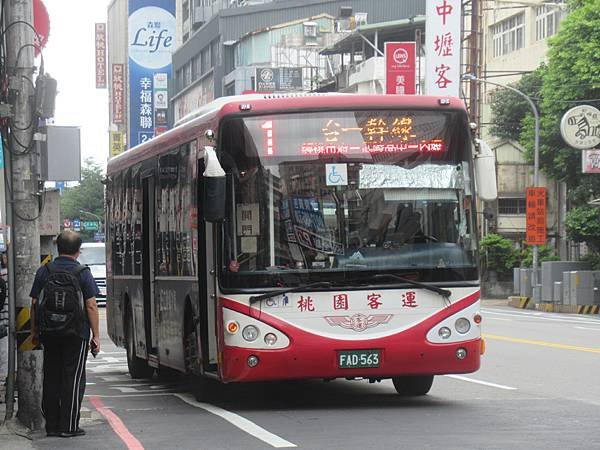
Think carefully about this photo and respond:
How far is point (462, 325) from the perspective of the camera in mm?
12352

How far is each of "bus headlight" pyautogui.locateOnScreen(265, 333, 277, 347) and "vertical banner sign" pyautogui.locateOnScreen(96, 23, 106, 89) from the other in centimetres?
9576

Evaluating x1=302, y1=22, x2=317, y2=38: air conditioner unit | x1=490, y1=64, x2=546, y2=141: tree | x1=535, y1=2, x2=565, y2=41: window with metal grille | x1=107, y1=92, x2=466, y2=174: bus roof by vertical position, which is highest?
x1=302, y1=22, x2=317, y2=38: air conditioner unit

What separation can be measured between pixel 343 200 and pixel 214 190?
124 cm

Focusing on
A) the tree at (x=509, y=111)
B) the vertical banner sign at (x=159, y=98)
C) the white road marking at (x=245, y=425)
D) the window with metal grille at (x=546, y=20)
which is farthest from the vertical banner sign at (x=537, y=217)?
the white road marking at (x=245, y=425)

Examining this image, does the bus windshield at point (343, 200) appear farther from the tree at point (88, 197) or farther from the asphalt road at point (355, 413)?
the tree at point (88, 197)

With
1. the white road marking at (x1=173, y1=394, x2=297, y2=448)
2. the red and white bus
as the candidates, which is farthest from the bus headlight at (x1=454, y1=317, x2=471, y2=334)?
the white road marking at (x1=173, y1=394, x2=297, y2=448)

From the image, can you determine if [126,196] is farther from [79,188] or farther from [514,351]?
[79,188]

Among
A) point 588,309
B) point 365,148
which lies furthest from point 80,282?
point 588,309

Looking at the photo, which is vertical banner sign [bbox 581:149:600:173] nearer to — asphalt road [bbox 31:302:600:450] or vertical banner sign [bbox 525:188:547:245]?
vertical banner sign [bbox 525:188:547:245]

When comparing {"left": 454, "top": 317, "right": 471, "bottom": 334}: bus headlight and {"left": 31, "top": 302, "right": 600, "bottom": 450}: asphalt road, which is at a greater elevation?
{"left": 454, "top": 317, "right": 471, "bottom": 334}: bus headlight

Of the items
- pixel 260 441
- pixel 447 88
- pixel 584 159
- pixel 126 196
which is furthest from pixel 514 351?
pixel 447 88

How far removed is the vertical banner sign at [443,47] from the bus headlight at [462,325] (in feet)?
113

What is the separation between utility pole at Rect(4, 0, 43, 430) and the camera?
36.2 feet

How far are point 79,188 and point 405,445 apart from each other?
114 m
